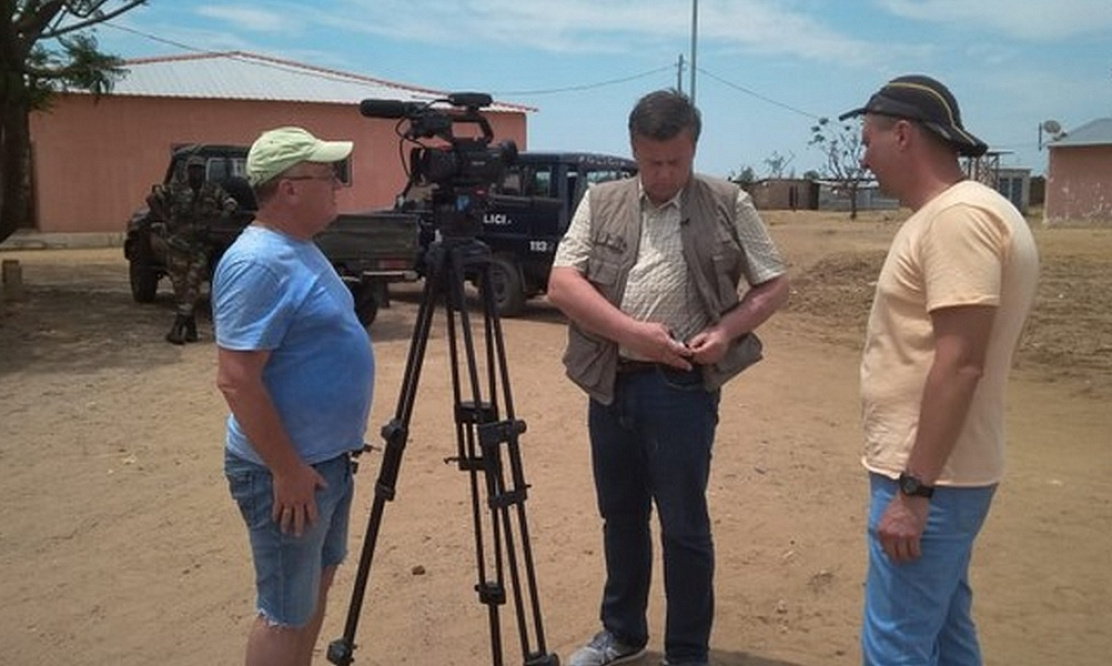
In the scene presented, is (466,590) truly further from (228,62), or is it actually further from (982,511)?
(228,62)

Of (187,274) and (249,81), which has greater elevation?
(249,81)

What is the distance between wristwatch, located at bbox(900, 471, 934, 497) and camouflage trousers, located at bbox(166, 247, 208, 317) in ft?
28.6

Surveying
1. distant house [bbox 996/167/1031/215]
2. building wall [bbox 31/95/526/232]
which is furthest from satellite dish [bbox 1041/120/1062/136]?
building wall [bbox 31/95/526/232]

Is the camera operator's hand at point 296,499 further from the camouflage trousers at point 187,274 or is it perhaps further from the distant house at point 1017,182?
the distant house at point 1017,182

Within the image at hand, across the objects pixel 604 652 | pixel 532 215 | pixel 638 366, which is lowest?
pixel 604 652

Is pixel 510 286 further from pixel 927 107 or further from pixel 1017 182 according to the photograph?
pixel 1017 182

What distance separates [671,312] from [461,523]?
86.0 inches

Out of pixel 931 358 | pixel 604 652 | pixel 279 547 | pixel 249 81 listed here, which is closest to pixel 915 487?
pixel 931 358

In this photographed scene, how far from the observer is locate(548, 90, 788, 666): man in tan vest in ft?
9.84

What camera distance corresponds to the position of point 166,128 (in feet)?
78.5

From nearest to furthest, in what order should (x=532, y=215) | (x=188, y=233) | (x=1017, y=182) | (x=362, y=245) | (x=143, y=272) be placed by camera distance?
(x=188, y=233)
(x=362, y=245)
(x=532, y=215)
(x=143, y=272)
(x=1017, y=182)

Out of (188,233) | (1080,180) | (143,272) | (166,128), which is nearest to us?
(188,233)

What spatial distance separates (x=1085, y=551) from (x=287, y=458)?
380 cm

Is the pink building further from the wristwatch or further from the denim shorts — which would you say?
the wristwatch
